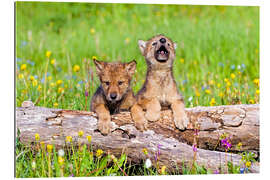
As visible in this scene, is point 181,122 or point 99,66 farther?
point 99,66

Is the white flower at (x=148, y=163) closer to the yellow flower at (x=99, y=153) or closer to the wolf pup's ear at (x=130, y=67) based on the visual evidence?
the yellow flower at (x=99, y=153)

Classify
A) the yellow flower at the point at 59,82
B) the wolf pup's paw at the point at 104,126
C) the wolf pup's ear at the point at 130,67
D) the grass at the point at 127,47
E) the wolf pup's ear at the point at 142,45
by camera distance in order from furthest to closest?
the yellow flower at the point at 59,82, the grass at the point at 127,47, the wolf pup's ear at the point at 142,45, the wolf pup's ear at the point at 130,67, the wolf pup's paw at the point at 104,126

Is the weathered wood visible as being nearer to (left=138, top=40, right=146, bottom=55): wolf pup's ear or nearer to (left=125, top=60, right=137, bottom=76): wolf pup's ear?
(left=125, top=60, right=137, bottom=76): wolf pup's ear

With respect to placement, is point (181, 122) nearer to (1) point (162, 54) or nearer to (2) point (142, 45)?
(1) point (162, 54)

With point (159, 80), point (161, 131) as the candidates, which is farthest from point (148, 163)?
point (159, 80)

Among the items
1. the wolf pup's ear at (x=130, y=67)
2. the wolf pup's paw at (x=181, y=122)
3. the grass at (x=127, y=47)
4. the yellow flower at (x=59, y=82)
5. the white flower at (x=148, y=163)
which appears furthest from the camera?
the yellow flower at (x=59, y=82)

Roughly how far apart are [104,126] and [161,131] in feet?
2.02

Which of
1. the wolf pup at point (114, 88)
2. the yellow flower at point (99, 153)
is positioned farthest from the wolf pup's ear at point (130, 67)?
the yellow flower at point (99, 153)

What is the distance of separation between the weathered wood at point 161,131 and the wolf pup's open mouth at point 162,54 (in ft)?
1.96

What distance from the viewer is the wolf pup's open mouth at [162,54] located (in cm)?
492

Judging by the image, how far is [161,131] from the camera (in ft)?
15.4

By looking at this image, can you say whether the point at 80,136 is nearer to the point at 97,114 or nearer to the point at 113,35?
the point at 97,114

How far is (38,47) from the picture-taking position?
816cm
